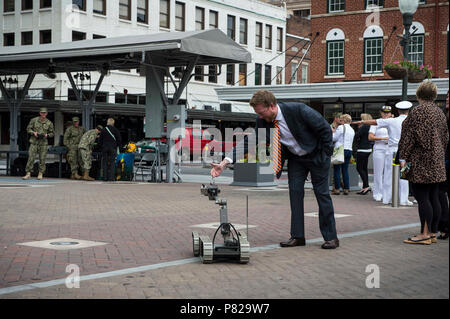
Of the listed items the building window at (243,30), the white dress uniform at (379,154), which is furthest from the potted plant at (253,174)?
the building window at (243,30)

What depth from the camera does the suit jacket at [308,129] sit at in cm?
712

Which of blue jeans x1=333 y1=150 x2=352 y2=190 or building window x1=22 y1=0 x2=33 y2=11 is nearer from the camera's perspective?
blue jeans x1=333 y1=150 x2=352 y2=190

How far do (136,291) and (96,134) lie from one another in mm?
14835

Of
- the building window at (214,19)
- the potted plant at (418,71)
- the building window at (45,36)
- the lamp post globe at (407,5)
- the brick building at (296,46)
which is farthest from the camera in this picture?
the brick building at (296,46)

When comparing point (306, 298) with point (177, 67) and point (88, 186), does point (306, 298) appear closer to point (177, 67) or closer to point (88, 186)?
point (88, 186)

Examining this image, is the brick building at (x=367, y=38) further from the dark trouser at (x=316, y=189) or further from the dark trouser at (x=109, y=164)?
the dark trouser at (x=316, y=189)

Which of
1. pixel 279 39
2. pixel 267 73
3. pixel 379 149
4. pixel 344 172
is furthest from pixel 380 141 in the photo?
pixel 279 39

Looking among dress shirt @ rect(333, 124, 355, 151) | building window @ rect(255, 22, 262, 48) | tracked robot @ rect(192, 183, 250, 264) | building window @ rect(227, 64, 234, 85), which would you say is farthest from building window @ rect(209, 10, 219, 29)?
tracked robot @ rect(192, 183, 250, 264)

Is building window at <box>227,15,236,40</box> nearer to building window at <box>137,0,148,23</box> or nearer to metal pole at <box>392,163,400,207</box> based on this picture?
building window at <box>137,0,148,23</box>

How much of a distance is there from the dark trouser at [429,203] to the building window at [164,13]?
143 feet

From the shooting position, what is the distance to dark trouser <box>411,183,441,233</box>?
761 centimetres

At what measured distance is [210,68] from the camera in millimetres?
20828

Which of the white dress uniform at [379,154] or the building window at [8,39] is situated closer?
the white dress uniform at [379,154]

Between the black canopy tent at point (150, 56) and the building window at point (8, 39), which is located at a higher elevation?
the building window at point (8, 39)
